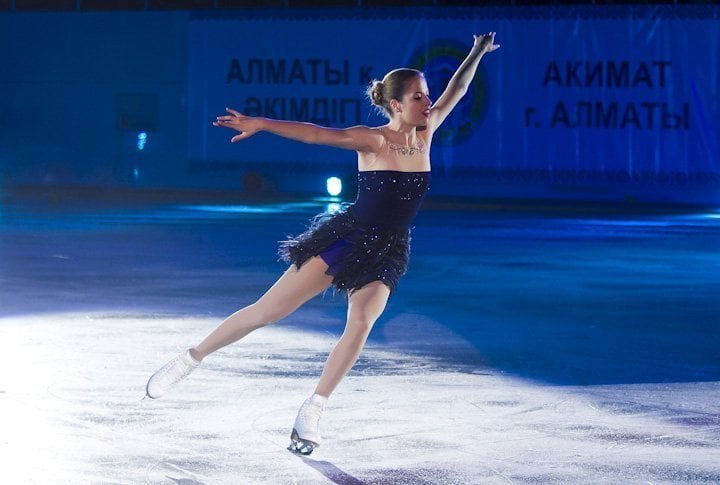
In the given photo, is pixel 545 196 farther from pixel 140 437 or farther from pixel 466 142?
pixel 140 437

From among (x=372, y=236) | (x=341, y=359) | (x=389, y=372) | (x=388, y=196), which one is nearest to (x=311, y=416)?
(x=341, y=359)

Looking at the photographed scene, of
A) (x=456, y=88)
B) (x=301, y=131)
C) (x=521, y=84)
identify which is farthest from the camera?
(x=521, y=84)

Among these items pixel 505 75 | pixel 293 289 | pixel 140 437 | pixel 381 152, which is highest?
pixel 505 75

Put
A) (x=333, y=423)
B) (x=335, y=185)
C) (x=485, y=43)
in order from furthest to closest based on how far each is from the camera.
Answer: (x=335, y=185), (x=485, y=43), (x=333, y=423)

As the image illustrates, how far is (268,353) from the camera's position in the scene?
9.72 metres

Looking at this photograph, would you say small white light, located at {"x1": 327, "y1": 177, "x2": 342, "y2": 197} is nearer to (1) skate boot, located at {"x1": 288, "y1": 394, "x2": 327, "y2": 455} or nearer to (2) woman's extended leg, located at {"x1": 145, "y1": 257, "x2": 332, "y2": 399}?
(2) woman's extended leg, located at {"x1": 145, "y1": 257, "x2": 332, "y2": 399}

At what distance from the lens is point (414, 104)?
6977 millimetres

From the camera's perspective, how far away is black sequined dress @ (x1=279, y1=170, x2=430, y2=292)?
22.8 feet

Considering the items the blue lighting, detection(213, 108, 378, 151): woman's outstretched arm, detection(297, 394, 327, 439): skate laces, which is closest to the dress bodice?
detection(213, 108, 378, 151): woman's outstretched arm

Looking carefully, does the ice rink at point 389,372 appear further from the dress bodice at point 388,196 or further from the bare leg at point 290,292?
the dress bodice at point 388,196

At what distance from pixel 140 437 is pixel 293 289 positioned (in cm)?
102

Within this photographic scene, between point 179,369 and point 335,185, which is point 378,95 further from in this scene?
point 335,185

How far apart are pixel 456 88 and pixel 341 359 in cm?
177

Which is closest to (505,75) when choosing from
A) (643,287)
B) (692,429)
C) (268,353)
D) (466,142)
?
(466,142)
